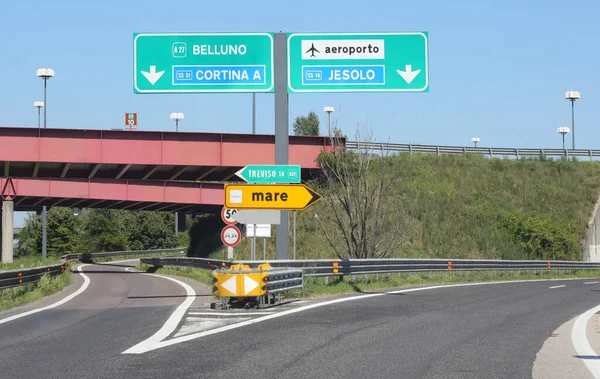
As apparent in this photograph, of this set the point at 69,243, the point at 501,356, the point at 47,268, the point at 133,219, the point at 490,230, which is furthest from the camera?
the point at 133,219

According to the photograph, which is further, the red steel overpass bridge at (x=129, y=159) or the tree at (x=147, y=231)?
the tree at (x=147, y=231)

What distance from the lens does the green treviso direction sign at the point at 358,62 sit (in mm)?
19703

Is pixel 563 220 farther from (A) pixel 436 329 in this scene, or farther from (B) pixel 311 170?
(A) pixel 436 329

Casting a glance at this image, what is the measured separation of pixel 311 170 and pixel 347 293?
29.2m

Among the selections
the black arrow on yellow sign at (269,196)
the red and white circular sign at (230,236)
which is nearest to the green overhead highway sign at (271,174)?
the black arrow on yellow sign at (269,196)

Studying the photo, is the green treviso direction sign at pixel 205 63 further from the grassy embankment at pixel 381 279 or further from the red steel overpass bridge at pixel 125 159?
the red steel overpass bridge at pixel 125 159

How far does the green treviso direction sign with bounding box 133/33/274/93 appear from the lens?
19781 millimetres

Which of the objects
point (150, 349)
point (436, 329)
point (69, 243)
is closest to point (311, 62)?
point (436, 329)

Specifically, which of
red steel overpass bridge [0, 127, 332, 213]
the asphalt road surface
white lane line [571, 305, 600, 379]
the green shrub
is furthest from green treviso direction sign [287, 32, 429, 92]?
the green shrub

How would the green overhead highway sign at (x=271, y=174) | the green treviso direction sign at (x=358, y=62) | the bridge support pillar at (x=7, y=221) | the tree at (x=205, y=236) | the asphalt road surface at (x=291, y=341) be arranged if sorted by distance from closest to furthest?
the asphalt road surface at (x=291, y=341)
the green overhead highway sign at (x=271, y=174)
the green treviso direction sign at (x=358, y=62)
the bridge support pillar at (x=7, y=221)
the tree at (x=205, y=236)

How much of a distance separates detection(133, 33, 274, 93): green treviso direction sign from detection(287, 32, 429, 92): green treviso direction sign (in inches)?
29.8

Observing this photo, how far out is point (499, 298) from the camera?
63.5 ft

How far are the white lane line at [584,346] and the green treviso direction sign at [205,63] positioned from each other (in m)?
9.42

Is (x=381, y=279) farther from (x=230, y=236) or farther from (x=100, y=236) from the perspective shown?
(x=100, y=236)
